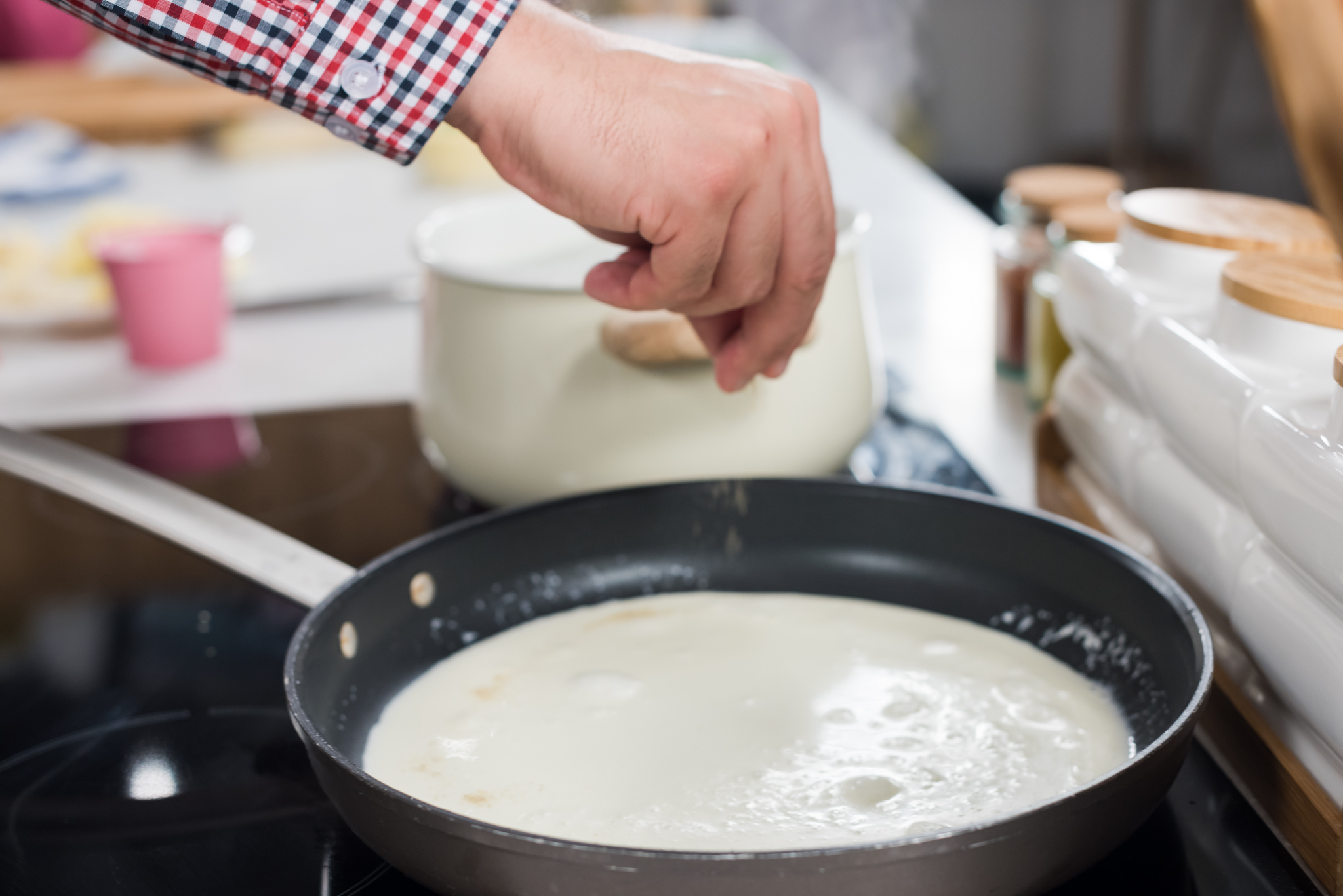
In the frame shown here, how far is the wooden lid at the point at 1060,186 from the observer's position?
1.07 meters

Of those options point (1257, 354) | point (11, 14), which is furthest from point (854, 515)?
point (11, 14)

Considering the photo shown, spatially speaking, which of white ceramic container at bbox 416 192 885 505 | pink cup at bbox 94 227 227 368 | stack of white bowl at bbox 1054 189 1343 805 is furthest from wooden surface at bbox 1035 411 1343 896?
pink cup at bbox 94 227 227 368

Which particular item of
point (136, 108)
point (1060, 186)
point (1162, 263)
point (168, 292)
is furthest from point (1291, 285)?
point (136, 108)

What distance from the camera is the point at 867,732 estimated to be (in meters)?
0.64

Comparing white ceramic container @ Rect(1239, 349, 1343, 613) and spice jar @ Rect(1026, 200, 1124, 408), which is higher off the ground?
white ceramic container @ Rect(1239, 349, 1343, 613)

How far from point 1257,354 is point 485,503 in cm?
53

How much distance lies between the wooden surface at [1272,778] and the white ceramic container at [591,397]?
286 mm

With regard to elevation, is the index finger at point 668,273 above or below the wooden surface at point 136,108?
above

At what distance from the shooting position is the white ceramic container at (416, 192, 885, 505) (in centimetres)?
80

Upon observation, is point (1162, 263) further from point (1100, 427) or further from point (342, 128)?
point (342, 128)

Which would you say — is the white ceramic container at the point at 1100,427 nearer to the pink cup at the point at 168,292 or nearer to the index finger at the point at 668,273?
the index finger at the point at 668,273

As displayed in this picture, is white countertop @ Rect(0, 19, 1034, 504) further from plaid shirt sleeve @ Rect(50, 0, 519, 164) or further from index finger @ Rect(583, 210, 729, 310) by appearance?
plaid shirt sleeve @ Rect(50, 0, 519, 164)

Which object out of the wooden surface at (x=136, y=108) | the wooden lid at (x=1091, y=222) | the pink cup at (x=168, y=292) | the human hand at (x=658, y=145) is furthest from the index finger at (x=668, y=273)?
the wooden surface at (x=136, y=108)

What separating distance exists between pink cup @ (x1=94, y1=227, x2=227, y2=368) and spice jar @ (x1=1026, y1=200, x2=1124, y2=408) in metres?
0.80
